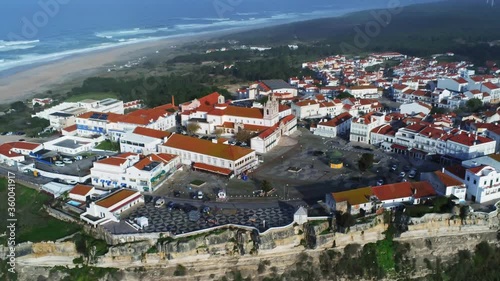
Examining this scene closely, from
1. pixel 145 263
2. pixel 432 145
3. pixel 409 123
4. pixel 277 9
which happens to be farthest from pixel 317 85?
pixel 277 9

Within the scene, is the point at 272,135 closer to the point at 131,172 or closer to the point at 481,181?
the point at 131,172

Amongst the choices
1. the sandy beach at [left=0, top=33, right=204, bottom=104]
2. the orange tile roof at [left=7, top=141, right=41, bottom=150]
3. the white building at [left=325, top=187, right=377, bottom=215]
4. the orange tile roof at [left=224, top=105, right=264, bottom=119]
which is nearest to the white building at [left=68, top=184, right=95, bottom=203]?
the orange tile roof at [left=7, top=141, right=41, bottom=150]

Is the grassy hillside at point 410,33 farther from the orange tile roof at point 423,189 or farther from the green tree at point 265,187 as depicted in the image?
the green tree at point 265,187

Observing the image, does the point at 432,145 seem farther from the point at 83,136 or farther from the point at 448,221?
the point at 83,136

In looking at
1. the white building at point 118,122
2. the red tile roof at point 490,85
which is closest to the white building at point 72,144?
the white building at point 118,122

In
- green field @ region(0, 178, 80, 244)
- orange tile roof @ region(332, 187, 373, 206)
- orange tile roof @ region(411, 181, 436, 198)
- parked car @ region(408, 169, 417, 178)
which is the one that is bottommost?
green field @ region(0, 178, 80, 244)

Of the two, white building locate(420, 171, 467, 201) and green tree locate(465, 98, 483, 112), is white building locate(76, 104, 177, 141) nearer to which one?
white building locate(420, 171, 467, 201)


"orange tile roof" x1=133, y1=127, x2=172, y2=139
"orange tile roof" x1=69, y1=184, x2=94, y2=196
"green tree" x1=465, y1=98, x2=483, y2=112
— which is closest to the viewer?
"orange tile roof" x1=69, y1=184, x2=94, y2=196

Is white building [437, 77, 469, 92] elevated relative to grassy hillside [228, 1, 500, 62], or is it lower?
elevated
